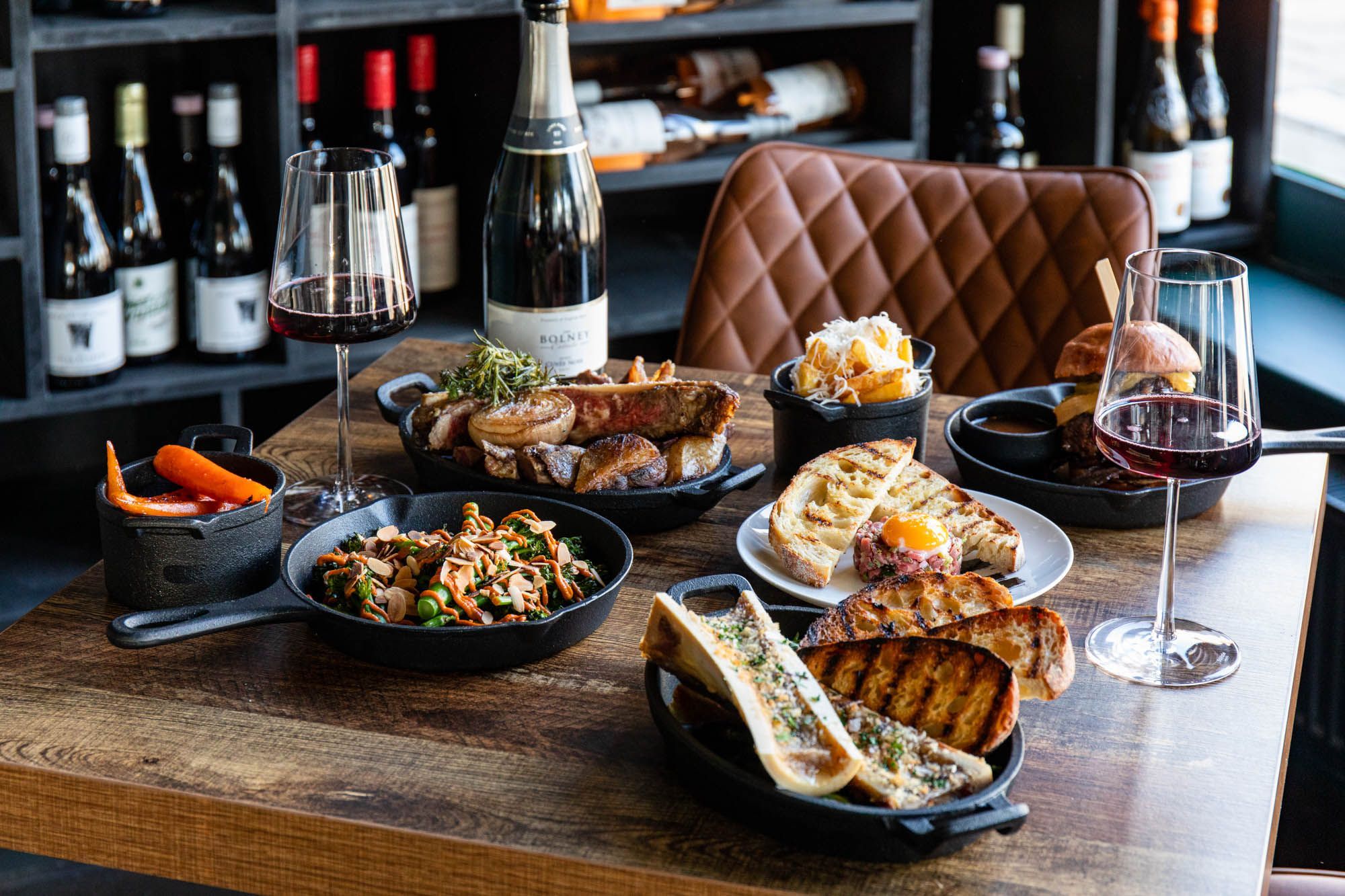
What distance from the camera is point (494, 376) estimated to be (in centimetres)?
138

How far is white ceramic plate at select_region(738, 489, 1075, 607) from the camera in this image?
1156 mm

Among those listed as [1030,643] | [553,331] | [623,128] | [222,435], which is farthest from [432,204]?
[1030,643]

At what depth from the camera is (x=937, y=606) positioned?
3.42ft

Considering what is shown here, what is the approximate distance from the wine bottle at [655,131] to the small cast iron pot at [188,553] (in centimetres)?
141

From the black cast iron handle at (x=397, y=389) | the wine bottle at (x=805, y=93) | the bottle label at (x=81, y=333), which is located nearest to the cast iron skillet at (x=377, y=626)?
the black cast iron handle at (x=397, y=389)

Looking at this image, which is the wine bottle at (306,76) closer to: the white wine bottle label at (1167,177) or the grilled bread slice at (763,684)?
the white wine bottle label at (1167,177)

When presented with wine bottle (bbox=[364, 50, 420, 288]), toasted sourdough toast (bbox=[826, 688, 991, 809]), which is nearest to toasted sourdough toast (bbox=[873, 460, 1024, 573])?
toasted sourdough toast (bbox=[826, 688, 991, 809])

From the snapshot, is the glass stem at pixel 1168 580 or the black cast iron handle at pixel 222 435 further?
the black cast iron handle at pixel 222 435

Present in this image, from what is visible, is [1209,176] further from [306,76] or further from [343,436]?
[343,436]

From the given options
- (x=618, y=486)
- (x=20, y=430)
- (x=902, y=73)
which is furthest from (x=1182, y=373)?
(x=20, y=430)

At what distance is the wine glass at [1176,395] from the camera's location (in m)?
1.03

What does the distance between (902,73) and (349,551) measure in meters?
1.87

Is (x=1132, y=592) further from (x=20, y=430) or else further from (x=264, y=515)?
(x=20, y=430)

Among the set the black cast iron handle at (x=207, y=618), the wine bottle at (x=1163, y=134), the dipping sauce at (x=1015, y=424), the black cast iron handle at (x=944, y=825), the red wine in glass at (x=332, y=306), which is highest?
the wine bottle at (x=1163, y=134)
